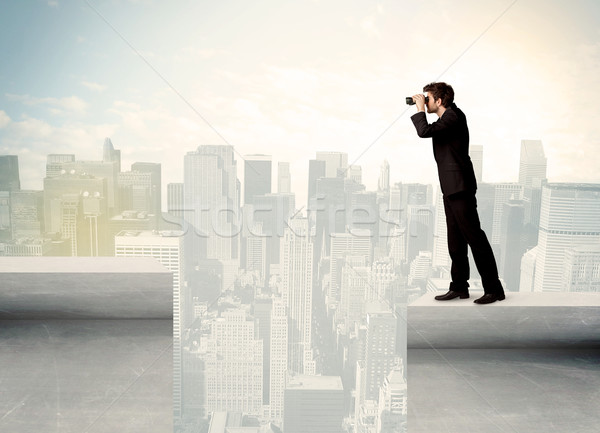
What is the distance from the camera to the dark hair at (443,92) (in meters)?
2.32

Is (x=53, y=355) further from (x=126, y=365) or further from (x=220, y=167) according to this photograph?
(x=220, y=167)

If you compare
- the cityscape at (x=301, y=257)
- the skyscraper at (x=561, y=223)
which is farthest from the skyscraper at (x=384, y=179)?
the skyscraper at (x=561, y=223)

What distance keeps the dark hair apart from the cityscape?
485 cm

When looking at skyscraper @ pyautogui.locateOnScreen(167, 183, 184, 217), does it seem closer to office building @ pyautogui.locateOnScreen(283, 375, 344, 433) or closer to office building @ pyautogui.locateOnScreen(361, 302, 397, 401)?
office building @ pyautogui.locateOnScreen(361, 302, 397, 401)

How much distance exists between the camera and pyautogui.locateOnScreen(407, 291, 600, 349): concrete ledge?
2.37 metres

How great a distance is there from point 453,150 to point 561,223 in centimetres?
989

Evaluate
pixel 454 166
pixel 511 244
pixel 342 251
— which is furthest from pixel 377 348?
pixel 454 166

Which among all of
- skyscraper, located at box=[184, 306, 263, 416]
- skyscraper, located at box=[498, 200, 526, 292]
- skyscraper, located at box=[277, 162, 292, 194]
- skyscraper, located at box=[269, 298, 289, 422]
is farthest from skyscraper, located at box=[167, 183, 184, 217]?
skyscraper, located at box=[498, 200, 526, 292]

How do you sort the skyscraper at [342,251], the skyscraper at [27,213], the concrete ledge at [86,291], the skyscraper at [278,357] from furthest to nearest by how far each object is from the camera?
the skyscraper at [27,213] → the skyscraper at [278,357] → the skyscraper at [342,251] → the concrete ledge at [86,291]

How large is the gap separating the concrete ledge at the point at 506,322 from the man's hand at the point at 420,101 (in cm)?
92

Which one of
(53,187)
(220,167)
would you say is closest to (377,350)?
(220,167)

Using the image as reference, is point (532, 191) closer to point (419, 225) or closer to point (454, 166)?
point (419, 225)

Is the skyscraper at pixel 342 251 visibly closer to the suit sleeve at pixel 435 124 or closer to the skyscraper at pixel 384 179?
the skyscraper at pixel 384 179

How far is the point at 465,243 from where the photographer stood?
7.98 feet
